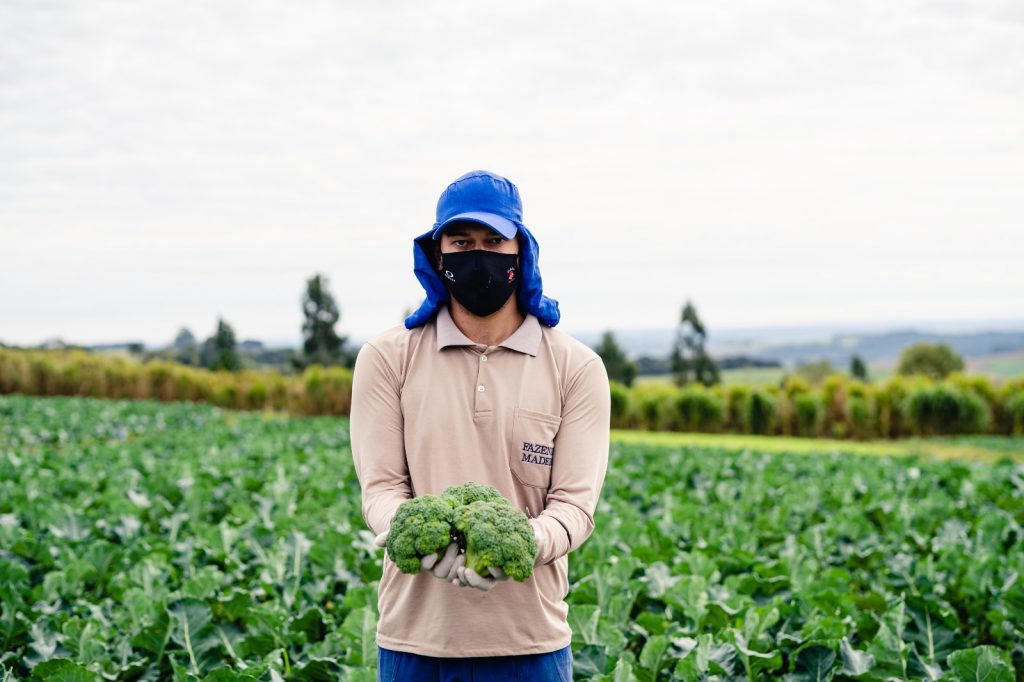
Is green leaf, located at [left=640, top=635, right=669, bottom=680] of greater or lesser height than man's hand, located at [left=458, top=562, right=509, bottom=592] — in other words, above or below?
below

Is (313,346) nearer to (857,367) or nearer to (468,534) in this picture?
(857,367)

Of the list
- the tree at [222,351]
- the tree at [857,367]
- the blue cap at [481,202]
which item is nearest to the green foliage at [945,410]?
the blue cap at [481,202]

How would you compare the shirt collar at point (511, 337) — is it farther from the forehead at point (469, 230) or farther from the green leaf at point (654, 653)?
the green leaf at point (654, 653)

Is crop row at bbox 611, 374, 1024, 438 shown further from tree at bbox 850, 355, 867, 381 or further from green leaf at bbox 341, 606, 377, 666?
tree at bbox 850, 355, 867, 381

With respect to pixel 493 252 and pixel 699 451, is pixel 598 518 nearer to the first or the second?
pixel 493 252

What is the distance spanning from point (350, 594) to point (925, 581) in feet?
12.6

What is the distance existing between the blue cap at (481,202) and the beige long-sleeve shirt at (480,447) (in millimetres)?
336

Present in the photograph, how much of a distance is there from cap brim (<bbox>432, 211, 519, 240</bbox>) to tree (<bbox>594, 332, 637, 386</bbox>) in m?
58.7

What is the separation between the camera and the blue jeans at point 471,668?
2.62 meters

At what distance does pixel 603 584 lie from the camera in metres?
5.44

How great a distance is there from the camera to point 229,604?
498 cm

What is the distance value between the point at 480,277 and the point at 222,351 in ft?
185

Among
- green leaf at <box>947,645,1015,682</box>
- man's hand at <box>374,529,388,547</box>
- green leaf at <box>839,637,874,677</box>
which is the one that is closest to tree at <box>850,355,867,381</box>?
green leaf at <box>839,637,874,677</box>

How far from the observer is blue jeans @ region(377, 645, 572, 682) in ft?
8.61
